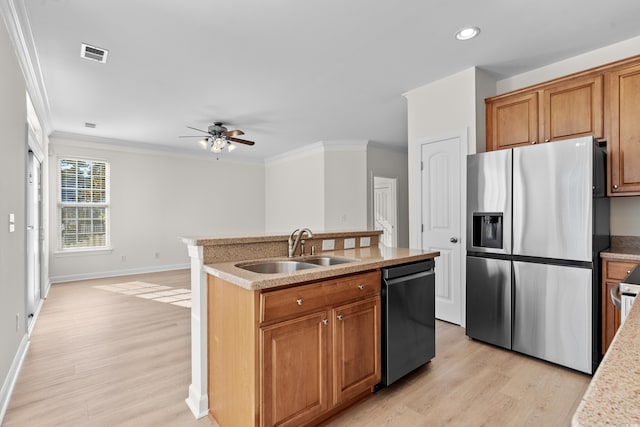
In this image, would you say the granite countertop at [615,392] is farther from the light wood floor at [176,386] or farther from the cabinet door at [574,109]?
the cabinet door at [574,109]

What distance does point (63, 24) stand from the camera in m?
2.50

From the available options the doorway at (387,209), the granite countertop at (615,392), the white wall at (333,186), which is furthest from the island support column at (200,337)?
the doorway at (387,209)

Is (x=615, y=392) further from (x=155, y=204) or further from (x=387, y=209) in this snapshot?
(x=155, y=204)

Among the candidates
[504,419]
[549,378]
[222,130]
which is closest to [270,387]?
[504,419]

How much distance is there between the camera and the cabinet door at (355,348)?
6.02 feet

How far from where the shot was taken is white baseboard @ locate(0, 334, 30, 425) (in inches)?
77.9

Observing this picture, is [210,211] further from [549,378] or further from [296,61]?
[549,378]

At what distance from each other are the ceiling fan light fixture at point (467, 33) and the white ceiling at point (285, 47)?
0.05 meters

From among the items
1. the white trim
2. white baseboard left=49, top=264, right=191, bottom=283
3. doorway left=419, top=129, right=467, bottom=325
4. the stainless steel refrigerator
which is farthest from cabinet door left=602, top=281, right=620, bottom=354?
white baseboard left=49, top=264, right=191, bottom=283

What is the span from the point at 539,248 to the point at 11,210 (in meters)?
4.03

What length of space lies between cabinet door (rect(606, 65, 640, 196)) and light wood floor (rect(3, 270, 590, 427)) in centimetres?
156

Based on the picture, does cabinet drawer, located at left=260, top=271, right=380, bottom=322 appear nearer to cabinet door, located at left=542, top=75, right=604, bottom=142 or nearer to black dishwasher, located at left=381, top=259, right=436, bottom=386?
black dishwasher, located at left=381, top=259, right=436, bottom=386

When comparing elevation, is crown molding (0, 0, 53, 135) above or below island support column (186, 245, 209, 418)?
above

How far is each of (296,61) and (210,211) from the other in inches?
204
